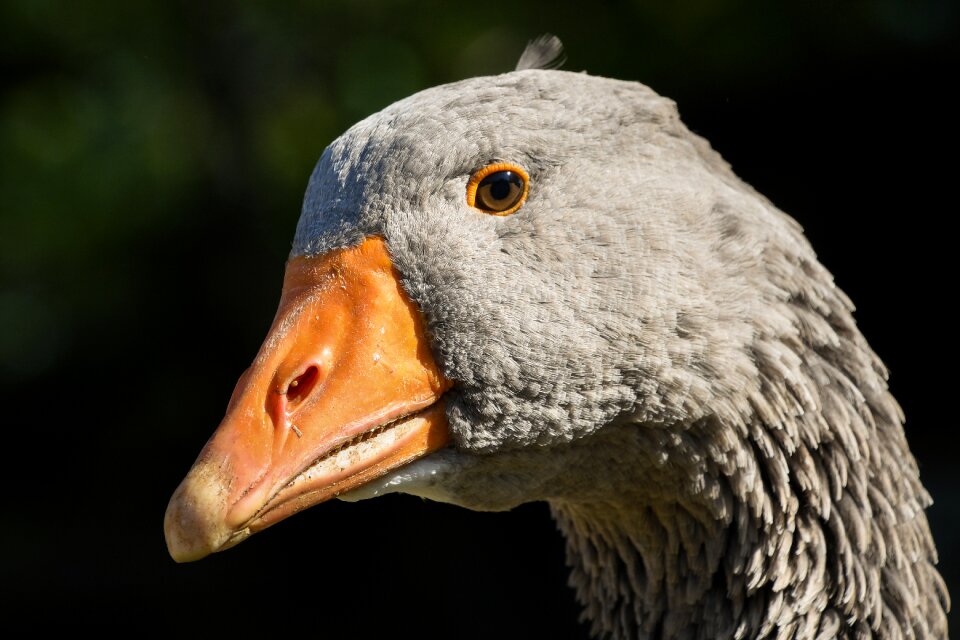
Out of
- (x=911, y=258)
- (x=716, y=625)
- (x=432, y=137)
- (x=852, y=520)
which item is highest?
(x=911, y=258)

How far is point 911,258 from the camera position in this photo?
916 cm

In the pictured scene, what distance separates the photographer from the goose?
2.90 m

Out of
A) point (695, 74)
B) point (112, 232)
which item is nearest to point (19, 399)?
point (112, 232)

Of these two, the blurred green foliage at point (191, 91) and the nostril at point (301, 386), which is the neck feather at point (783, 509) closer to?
the nostril at point (301, 386)

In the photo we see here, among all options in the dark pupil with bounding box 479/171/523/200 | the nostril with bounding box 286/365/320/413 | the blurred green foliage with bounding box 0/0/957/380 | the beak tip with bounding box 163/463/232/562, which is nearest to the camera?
the beak tip with bounding box 163/463/232/562

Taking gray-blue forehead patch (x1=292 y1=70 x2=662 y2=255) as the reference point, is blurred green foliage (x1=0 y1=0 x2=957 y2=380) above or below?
above

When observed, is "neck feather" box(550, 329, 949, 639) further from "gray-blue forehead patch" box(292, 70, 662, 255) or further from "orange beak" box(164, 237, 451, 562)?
"gray-blue forehead patch" box(292, 70, 662, 255)

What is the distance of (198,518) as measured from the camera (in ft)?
8.74

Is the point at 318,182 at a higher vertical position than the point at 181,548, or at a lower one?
higher

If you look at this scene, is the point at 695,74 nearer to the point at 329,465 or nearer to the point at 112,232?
the point at 112,232

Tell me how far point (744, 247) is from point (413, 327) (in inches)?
41.3

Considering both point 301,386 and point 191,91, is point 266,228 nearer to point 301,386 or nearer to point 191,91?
point 191,91

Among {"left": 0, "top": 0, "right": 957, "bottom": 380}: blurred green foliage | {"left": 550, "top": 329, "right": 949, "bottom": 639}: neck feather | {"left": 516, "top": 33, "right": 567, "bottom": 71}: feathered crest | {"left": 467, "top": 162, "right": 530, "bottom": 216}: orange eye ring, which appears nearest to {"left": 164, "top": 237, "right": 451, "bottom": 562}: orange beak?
{"left": 467, "top": 162, "right": 530, "bottom": 216}: orange eye ring

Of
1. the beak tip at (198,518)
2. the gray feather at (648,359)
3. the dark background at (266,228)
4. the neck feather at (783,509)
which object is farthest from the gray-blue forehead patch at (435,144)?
the dark background at (266,228)
